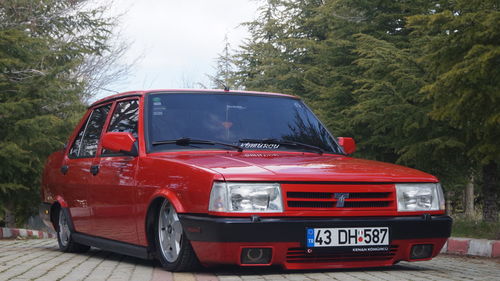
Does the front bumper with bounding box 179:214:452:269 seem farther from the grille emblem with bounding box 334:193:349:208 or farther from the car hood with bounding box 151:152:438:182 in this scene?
the car hood with bounding box 151:152:438:182

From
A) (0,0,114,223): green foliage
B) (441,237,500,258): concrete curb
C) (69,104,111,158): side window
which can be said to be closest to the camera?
(69,104,111,158): side window

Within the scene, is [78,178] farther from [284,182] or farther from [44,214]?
[284,182]

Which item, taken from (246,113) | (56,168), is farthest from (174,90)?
(56,168)

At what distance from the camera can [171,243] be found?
6730mm

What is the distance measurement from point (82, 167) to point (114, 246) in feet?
4.04

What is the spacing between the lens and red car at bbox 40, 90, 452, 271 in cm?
609

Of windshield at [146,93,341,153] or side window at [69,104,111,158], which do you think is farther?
side window at [69,104,111,158]

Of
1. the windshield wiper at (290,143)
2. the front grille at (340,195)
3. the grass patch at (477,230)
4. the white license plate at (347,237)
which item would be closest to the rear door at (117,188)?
the windshield wiper at (290,143)

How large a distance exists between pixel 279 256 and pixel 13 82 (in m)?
13.1

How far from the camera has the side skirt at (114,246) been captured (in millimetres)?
7146

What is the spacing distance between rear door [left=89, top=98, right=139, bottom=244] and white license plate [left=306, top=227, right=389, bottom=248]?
1783mm

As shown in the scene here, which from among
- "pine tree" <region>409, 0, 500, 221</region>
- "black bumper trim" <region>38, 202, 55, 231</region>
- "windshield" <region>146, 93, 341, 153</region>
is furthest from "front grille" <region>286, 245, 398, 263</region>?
"pine tree" <region>409, 0, 500, 221</region>

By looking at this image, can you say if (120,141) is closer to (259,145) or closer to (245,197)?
(259,145)

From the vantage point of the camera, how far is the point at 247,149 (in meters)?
7.20
